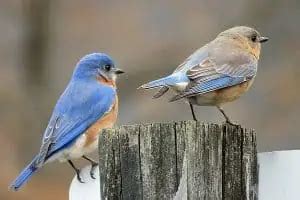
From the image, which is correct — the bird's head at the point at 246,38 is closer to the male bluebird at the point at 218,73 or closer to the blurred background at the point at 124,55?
the male bluebird at the point at 218,73

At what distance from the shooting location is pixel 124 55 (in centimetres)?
1028

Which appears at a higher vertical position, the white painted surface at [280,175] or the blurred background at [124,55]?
the blurred background at [124,55]

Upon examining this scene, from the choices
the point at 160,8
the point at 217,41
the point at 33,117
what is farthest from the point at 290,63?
the point at 217,41

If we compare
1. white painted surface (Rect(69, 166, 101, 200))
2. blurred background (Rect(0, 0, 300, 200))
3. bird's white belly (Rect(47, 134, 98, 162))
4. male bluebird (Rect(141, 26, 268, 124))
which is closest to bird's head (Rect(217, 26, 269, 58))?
male bluebird (Rect(141, 26, 268, 124))

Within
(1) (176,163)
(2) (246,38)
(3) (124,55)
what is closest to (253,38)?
(2) (246,38)

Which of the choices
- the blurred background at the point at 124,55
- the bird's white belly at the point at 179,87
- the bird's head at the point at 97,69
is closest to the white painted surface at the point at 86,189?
the bird's white belly at the point at 179,87

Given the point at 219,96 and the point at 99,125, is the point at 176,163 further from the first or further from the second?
the point at 99,125

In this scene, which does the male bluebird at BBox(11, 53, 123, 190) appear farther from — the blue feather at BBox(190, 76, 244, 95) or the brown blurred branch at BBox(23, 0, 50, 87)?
the brown blurred branch at BBox(23, 0, 50, 87)

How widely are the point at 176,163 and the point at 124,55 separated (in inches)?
271

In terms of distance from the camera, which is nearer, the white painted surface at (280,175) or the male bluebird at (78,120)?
the white painted surface at (280,175)

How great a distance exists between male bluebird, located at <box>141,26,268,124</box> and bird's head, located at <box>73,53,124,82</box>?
0.54 metres

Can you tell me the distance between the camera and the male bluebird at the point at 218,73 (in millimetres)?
5801

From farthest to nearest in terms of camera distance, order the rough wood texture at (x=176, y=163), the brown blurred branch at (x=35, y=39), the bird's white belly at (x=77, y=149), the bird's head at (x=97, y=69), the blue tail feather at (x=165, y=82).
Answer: the brown blurred branch at (x=35, y=39)
the bird's head at (x=97, y=69)
the bird's white belly at (x=77, y=149)
the blue tail feather at (x=165, y=82)
the rough wood texture at (x=176, y=163)

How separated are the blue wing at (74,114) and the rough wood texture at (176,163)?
8.15ft
